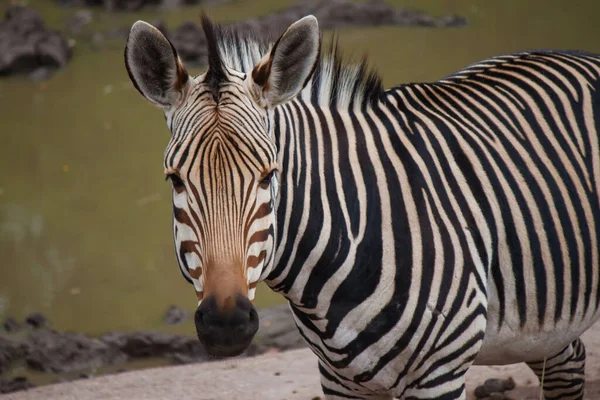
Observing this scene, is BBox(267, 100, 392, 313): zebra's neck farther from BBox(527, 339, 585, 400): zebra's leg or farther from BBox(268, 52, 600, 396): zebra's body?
BBox(527, 339, 585, 400): zebra's leg

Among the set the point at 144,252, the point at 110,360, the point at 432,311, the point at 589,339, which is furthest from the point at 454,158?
the point at 144,252

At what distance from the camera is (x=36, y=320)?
24.0 feet

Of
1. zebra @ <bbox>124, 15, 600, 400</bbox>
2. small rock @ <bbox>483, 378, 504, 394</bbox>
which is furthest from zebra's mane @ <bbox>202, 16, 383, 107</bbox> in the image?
small rock @ <bbox>483, 378, 504, 394</bbox>

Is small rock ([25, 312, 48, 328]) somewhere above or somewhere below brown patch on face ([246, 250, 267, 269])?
below

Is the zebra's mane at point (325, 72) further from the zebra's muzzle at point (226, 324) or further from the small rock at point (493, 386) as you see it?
the small rock at point (493, 386)

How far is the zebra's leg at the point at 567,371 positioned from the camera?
4479 mm

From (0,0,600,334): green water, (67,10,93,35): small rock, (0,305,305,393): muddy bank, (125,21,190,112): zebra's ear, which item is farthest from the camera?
(67,10,93,35): small rock

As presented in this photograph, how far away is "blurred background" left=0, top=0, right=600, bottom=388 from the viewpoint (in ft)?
26.2

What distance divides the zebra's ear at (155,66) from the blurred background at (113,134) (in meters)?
4.47

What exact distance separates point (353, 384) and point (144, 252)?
211 inches

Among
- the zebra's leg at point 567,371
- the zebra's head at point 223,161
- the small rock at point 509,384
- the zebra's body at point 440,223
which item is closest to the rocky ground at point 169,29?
the small rock at point 509,384

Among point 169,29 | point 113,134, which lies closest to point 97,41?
point 169,29

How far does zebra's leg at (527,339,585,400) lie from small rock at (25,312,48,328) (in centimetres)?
454

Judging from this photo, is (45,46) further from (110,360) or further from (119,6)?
(110,360)
